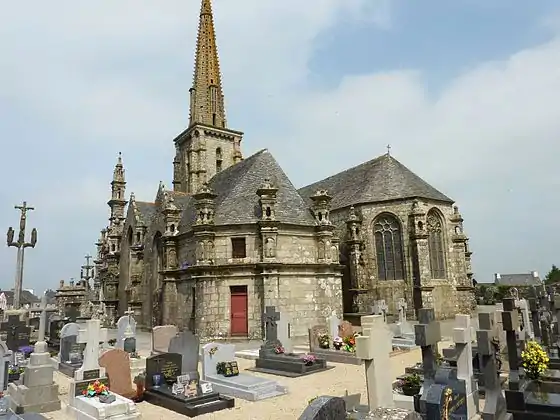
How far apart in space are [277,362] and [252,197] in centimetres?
1057

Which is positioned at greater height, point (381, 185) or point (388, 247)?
point (381, 185)

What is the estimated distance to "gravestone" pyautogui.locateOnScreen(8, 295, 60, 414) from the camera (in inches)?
349

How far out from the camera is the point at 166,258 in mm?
22516

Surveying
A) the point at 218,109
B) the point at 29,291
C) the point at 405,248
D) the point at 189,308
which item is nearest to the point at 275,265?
the point at 189,308

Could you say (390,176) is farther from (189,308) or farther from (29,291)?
(29,291)

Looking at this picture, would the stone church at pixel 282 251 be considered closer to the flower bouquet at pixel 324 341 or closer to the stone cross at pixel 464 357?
the flower bouquet at pixel 324 341

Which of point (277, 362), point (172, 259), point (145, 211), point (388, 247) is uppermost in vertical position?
point (145, 211)

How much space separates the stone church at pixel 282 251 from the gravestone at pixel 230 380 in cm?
803

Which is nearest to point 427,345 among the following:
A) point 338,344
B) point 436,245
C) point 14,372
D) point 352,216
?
point 338,344

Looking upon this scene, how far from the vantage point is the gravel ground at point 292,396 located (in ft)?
27.2

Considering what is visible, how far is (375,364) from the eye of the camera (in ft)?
22.3

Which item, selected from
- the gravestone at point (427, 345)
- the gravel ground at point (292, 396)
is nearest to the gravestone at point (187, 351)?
the gravel ground at point (292, 396)

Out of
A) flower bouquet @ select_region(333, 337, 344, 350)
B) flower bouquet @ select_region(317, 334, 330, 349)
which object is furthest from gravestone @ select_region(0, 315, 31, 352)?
flower bouquet @ select_region(333, 337, 344, 350)

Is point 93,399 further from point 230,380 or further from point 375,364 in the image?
point 375,364
